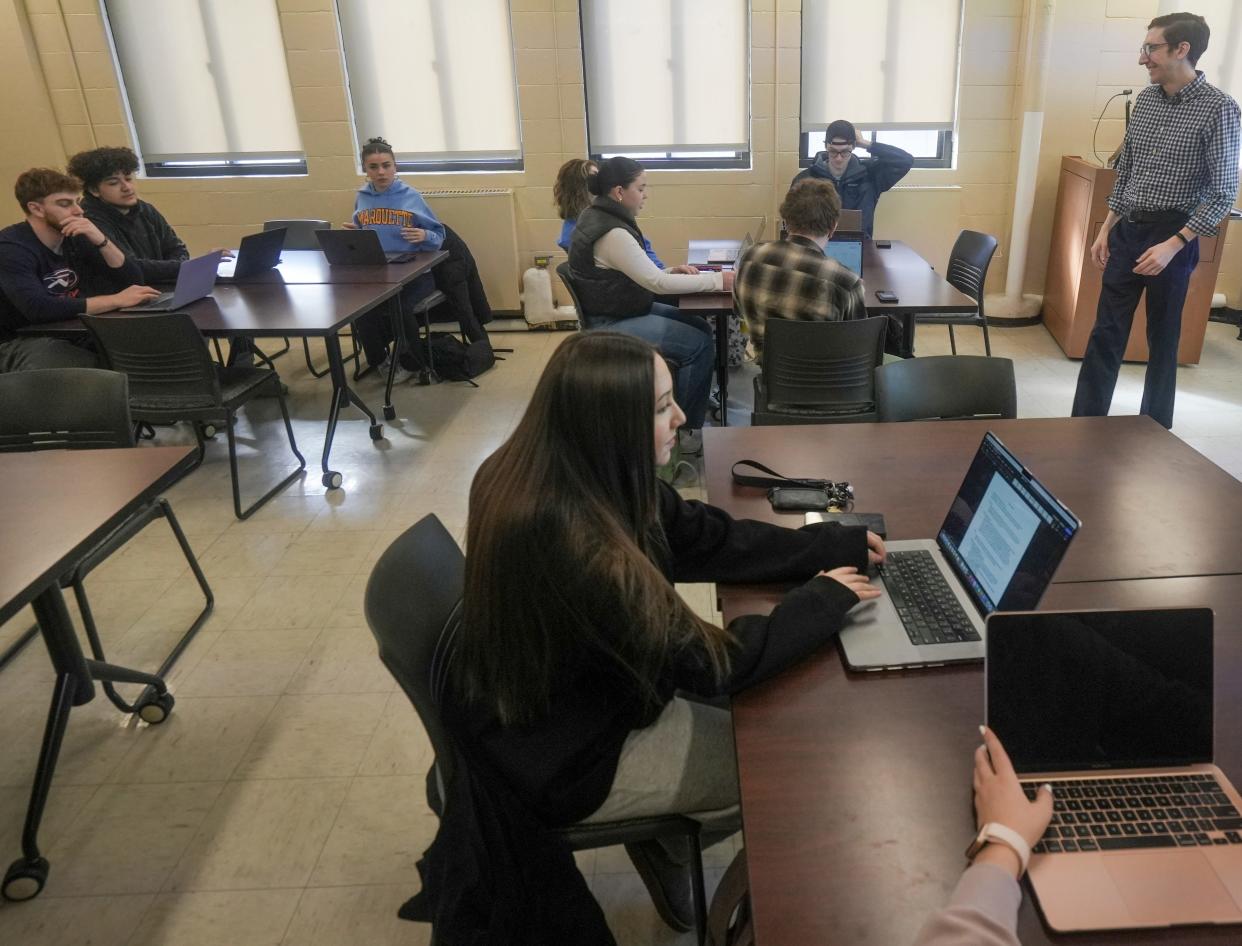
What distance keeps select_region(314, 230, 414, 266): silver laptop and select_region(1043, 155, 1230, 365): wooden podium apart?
351cm

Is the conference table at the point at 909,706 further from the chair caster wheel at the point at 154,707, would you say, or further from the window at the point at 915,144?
the window at the point at 915,144

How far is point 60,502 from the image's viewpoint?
1.76 meters

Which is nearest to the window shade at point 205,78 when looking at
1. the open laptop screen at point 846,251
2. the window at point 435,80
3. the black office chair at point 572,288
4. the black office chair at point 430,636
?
the window at point 435,80

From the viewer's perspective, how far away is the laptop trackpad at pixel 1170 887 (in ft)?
2.66

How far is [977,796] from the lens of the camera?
940 mm

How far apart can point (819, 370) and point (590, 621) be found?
6.28 feet

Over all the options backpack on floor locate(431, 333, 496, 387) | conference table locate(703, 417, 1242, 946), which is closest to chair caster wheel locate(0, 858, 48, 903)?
conference table locate(703, 417, 1242, 946)

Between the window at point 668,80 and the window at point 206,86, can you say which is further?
the window at point 206,86

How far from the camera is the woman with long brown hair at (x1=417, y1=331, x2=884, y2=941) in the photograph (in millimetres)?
1104

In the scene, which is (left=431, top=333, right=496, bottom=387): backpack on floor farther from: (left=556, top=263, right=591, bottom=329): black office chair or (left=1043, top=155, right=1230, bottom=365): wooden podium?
(left=1043, top=155, right=1230, bottom=365): wooden podium

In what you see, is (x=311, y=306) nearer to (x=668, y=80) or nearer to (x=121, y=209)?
(x=121, y=209)

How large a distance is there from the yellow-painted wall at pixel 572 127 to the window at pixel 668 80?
12cm

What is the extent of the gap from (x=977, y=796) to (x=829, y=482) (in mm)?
854

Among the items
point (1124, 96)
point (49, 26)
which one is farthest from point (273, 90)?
point (1124, 96)
